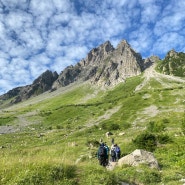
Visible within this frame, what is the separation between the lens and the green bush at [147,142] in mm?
30219

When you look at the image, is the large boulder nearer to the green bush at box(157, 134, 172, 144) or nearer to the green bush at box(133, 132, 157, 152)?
the green bush at box(133, 132, 157, 152)

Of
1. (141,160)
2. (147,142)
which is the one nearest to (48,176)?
(141,160)

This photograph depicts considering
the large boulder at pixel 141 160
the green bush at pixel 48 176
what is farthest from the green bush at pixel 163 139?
the green bush at pixel 48 176

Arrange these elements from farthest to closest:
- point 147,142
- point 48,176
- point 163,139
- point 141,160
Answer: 1. point 163,139
2. point 147,142
3. point 141,160
4. point 48,176

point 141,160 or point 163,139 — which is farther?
point 163,139

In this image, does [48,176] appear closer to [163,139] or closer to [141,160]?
[141,160]

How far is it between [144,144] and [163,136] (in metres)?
3.02

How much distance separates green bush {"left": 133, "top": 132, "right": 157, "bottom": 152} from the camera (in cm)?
3022

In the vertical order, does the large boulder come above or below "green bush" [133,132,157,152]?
below

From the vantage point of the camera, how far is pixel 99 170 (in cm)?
1262

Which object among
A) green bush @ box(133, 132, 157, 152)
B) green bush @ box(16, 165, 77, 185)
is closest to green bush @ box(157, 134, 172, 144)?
green bush @ box(133, 132, 157, 152)

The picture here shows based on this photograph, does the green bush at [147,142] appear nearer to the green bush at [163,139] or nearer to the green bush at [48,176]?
the green bush at [163,139]

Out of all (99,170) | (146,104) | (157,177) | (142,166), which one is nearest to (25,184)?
(99,170)

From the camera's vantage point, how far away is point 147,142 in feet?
101
